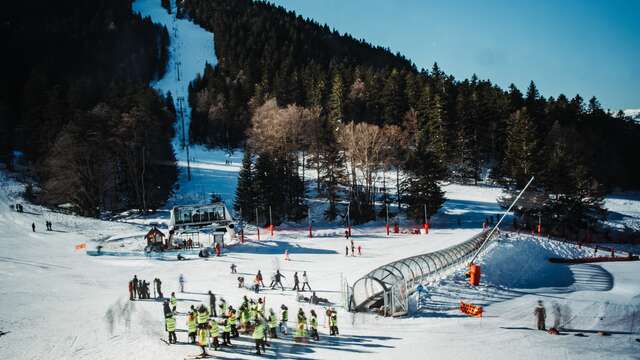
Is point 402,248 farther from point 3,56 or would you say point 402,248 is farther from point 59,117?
point 3,56

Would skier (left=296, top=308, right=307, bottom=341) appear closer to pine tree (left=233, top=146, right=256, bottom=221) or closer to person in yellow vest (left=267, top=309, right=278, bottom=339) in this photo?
person in yellow vest (left=267, top=309, right=278, bottom=339)

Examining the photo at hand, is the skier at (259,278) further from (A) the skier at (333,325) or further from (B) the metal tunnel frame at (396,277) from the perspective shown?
(A) the skier at (333,325)

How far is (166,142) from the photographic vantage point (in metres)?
64.8

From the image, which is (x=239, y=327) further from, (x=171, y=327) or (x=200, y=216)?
(x=200, y=216)

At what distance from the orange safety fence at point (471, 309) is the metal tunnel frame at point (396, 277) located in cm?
254

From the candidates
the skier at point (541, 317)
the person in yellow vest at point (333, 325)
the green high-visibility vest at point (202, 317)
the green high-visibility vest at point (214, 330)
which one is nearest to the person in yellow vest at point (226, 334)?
the green high-visibility vest at point (214, 330)

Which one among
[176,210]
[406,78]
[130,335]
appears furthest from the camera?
[406,78]

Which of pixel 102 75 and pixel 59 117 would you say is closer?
pixel 59 117

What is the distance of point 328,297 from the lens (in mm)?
23141

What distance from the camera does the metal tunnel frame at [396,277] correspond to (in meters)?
20.1

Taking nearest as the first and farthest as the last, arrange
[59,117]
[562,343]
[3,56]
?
[562,343], [59,117], [3,56]

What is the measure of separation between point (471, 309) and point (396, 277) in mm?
3565

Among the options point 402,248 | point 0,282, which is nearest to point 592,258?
point 402,248

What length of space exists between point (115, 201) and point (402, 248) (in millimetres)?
40191
